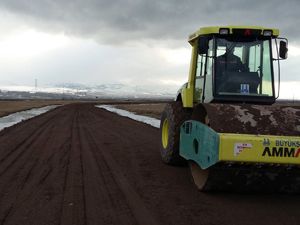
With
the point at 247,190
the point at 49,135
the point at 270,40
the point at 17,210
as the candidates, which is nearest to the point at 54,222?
the point at 17,210

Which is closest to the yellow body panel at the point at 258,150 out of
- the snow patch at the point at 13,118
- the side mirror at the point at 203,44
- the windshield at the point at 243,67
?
the windshield at the point at 243,67

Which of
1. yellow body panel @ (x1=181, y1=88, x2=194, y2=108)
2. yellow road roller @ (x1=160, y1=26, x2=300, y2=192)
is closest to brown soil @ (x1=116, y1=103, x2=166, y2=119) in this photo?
yellow body panel @ (x1=181, y1=88, x2=194, y2=108)

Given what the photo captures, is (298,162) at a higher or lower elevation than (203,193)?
higher

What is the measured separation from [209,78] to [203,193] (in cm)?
243

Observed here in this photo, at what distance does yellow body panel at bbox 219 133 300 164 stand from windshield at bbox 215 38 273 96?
1.98 meters

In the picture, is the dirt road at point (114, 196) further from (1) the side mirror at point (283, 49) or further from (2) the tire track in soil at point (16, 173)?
(1) the side mirror at point (283, 49)

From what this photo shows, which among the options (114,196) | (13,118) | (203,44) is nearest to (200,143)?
(114,196)

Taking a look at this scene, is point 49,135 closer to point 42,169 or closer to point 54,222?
point 42,169

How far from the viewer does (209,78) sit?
9094 mm

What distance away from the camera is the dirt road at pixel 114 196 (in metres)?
6.71

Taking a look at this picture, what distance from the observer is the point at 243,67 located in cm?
912

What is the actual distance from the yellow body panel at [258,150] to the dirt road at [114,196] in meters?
0.87

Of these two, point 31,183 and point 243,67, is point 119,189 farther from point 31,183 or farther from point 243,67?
point 243,67

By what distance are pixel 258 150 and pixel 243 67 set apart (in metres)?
2.65
